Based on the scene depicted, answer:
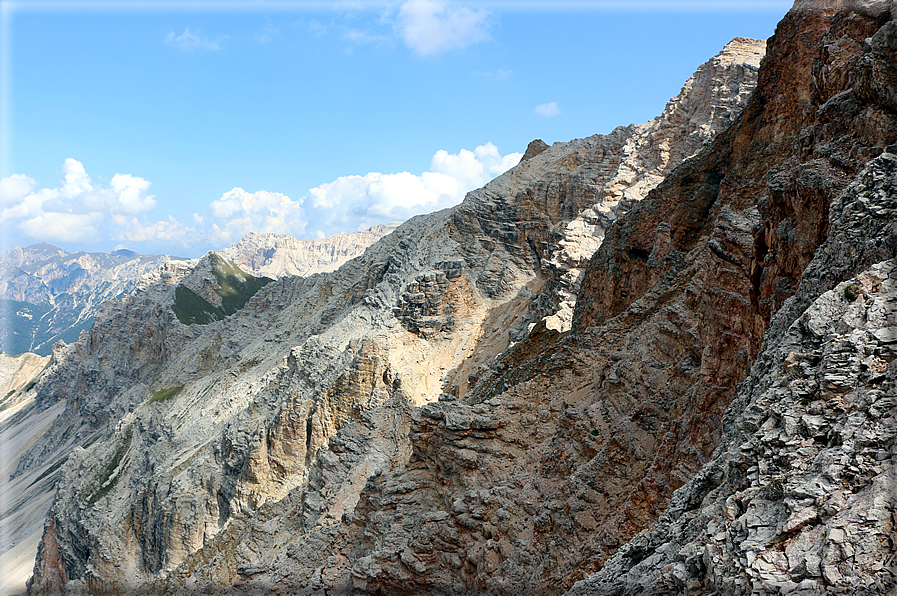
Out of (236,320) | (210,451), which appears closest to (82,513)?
(210,451)

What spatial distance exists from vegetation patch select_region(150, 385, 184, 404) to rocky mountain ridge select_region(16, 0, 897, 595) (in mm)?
31525

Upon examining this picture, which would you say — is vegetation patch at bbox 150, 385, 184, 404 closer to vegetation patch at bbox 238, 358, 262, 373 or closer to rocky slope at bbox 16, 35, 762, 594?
rocky slope at bbox 16, 35, 762, 594

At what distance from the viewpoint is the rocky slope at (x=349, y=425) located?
72.5 feet

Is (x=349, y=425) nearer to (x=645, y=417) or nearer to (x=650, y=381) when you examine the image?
(x=650, y=381)

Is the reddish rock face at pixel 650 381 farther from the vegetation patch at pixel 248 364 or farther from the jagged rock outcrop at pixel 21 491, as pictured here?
the jagged rock outcrop at pixel 21 491

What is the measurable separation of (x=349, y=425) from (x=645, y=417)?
2465cm

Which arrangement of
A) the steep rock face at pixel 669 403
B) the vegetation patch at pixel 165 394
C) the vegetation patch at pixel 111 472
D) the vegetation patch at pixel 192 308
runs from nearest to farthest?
1. the steep rock face at pixel 669 403
2. the vegetation patch at pixel 111 472
3. the vegetation patch at pixel 165 394
4. the vegetation patch at pixel 192 308

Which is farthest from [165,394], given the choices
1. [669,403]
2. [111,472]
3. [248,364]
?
[669,403]

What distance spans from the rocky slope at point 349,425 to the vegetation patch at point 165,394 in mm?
584

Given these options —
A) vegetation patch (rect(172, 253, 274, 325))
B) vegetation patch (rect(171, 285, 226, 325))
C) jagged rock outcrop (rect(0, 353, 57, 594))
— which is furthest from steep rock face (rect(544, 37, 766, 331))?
vegetation patch (rect(172, 253, 274, 325))

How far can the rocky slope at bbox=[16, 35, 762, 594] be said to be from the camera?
2211cm

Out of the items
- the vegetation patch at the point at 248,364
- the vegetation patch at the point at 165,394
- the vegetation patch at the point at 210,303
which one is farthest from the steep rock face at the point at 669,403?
the vegetation patch at the point at 210,303

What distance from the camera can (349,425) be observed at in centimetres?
3728

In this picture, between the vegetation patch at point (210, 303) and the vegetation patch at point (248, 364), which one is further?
the vegetation patch at point (210, 303)
